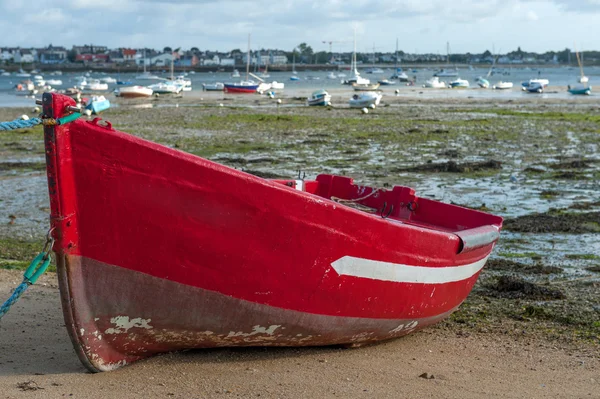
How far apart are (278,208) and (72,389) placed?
5.38 ft

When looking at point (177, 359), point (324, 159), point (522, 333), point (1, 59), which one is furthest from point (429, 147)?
point (1, 59)

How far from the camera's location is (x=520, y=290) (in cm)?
749

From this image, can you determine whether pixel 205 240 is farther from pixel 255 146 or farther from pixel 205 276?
pixel 255 146

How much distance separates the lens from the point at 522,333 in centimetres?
625

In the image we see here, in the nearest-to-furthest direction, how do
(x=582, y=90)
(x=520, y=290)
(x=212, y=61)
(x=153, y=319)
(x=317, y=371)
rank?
(x=153, y=319) < (x=317, y=371) < (x=520, y=290) < (x=582, y=90) < (x=212, y=61)

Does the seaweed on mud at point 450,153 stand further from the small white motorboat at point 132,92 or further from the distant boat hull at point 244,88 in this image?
the distant boat hull at point 244,88

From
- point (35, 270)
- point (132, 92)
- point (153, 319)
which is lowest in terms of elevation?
point (132, 92)

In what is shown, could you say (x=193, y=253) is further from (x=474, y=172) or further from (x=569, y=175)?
(x=569, y=175)

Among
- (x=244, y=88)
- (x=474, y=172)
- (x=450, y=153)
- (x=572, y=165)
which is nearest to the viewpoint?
(x=474, y=172)

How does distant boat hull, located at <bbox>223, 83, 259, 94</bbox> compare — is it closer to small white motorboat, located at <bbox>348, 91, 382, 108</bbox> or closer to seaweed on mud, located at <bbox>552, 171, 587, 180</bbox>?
small white motorboat, located at <bbox>348, 91, 382, 108</bbox>

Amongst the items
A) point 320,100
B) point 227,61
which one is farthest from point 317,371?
point 227,61

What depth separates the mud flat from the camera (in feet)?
16.2

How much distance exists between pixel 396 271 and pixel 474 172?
33.4 feet

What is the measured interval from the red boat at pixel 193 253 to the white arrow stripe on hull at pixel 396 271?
0.03 ft
